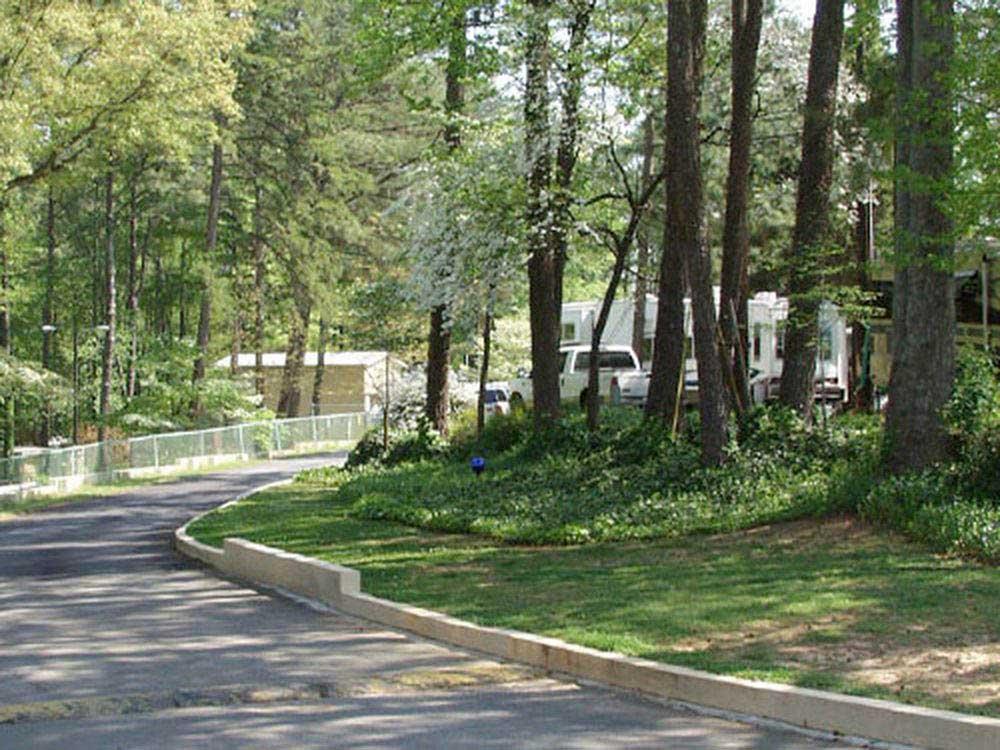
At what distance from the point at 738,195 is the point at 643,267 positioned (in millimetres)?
12251

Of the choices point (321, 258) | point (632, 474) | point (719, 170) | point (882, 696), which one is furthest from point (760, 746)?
point (321, 258)

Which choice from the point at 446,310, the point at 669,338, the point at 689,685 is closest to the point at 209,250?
the point at 446,310

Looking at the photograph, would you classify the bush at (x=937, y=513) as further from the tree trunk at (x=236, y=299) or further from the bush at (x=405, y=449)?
the tree trunk at (x=236, y=299)

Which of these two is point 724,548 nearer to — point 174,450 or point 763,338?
point 763,338

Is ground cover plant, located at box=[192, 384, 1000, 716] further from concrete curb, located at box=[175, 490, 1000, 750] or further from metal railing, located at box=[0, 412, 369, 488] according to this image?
metal railing, located at box=[0, 412, 369, 488]

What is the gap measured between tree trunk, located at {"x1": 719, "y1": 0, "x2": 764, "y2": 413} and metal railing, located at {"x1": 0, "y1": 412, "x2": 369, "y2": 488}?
67.5 feet

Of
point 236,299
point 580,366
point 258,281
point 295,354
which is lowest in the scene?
point 580,366

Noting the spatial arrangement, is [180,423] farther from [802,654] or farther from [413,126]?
[802,654]

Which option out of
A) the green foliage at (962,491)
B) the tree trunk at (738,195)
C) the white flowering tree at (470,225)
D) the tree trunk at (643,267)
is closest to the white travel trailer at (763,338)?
the tree trunk at (643,267)

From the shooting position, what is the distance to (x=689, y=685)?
8.27 m

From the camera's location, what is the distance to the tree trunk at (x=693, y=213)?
1678 centimetres

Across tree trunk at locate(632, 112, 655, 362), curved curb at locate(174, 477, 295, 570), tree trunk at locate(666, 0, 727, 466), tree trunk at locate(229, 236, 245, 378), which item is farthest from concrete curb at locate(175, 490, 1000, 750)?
tree trunk at locate(229, 236, 245, 378)

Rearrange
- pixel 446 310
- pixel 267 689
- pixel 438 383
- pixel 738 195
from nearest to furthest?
pixel 267 689
pixel 738 195
pixel 446 310
pixel 438 383

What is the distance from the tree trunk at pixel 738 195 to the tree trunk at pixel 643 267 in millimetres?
9983
